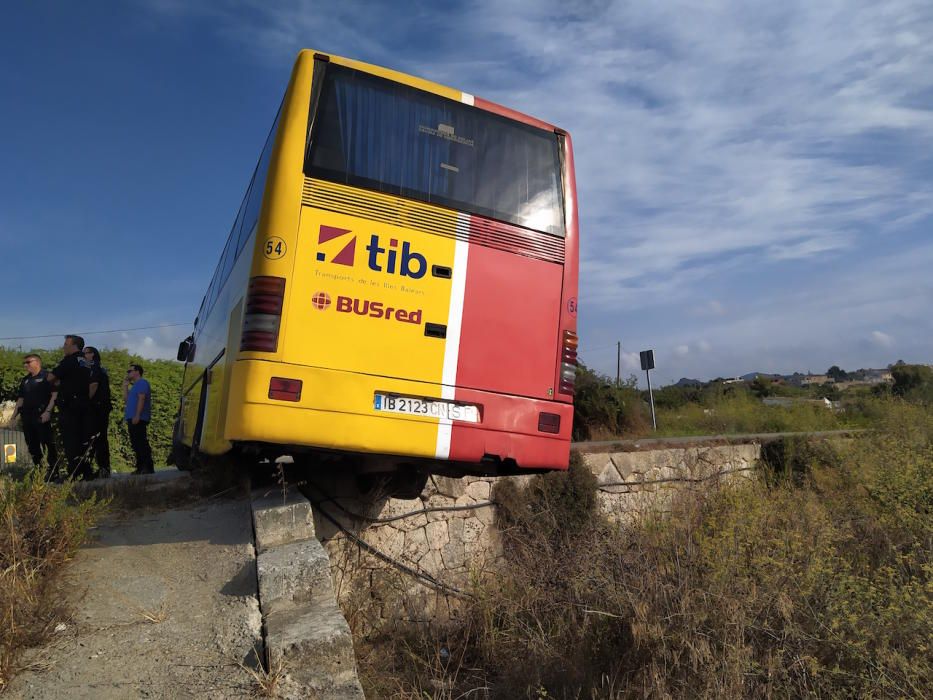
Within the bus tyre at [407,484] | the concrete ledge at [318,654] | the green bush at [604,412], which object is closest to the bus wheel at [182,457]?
the bus tyre at [407,484]

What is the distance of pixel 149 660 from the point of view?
3.28m

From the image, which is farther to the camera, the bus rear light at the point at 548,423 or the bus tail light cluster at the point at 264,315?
the bus rear light at the point at 548,423

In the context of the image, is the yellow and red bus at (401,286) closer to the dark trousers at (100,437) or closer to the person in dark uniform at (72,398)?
the person in dark uniform at (72,398)

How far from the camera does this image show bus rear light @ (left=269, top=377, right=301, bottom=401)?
14.0ft

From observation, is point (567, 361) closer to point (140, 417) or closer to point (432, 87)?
point (432, 87)

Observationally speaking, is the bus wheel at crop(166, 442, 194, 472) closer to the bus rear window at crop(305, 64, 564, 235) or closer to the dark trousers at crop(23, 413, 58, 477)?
the dark trousers at crop(23, 413, 58, 477)

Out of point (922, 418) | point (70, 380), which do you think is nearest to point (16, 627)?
point (70, 380)

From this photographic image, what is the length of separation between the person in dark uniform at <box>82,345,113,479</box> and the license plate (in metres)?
4.74

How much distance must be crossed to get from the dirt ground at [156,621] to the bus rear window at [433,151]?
2.74 metres

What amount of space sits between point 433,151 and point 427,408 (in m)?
1.93

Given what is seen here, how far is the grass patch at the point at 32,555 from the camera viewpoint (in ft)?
10.6

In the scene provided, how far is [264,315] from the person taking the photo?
4352 mm

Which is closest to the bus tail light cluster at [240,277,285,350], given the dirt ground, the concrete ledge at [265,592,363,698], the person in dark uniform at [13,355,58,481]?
the dirt ground

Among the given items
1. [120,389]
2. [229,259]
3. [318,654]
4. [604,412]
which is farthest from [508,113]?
[120,389]
